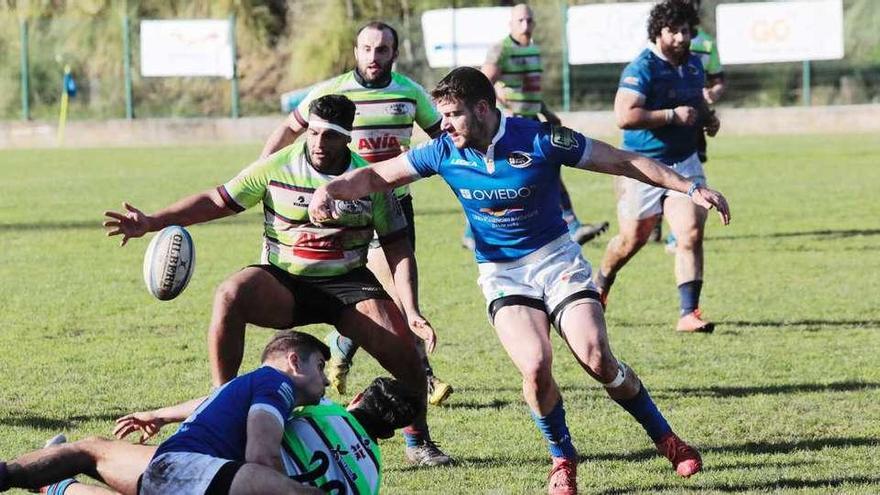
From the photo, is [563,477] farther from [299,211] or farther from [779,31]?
[779,31]

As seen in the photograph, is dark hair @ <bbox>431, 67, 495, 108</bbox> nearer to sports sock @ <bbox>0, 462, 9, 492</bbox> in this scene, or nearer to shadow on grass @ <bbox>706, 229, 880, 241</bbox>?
sports sock @ <bbox>0, 462, 9, 492</bbox>

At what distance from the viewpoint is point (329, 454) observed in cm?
519

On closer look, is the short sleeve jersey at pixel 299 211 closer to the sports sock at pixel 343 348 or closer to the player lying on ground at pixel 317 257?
the player lying on ground at pixel 317 257

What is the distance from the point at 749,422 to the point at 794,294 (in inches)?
174

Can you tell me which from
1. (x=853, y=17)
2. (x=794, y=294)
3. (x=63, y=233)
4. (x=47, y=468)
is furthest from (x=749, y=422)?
(x=853, y=17)

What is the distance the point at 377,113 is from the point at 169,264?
1.94m

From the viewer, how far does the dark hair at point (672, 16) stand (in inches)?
387

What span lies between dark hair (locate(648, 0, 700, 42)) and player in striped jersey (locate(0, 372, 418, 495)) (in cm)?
479

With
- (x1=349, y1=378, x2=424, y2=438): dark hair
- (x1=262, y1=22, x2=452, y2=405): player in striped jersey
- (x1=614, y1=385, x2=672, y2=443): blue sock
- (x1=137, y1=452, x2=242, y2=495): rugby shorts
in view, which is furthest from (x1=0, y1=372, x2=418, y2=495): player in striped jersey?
(x1=262, y1=22, x2=452, y2=405): player in striped jersey

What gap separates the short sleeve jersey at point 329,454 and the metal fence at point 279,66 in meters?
27.5

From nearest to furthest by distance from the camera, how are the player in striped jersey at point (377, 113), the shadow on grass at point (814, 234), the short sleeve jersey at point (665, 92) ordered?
the player in striped jersey at point (377, 113) < the short sleeve jersey at point (665, 92) < the shadow on grass at point (814, 234)

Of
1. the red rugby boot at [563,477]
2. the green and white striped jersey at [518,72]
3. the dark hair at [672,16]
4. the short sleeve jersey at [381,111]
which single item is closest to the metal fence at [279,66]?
the green and white striped jersey at [518,72]

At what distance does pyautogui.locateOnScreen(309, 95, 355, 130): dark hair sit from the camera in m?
6.67

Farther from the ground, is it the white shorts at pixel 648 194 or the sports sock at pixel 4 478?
the white shorts at pixel 648 194
